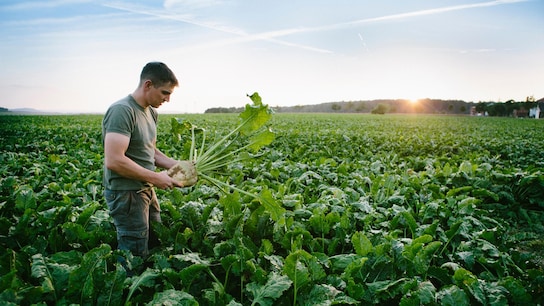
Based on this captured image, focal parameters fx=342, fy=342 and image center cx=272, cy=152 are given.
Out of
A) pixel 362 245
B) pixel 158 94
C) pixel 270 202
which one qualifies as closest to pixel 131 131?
pixel 158 94

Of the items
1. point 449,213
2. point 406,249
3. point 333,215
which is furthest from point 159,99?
point 449,213

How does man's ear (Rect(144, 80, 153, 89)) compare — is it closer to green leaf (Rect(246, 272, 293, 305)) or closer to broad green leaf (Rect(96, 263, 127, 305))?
broad green leaf (Rect(96, 263, 127, 305))

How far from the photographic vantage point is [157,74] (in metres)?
2.91

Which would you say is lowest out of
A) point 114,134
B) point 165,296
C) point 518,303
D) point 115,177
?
point 518,303

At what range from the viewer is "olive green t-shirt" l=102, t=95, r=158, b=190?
273 cm

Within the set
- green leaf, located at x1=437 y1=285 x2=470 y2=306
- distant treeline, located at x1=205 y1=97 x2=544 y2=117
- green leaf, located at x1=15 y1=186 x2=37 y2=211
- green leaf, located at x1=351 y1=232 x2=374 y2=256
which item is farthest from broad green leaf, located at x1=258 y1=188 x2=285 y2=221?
distant treeline, located at x1=205 y1=97 x2=544 y2=117

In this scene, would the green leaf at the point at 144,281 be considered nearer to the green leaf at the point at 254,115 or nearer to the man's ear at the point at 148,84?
the man's ear at the point at 148,84

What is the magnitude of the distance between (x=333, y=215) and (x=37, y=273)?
2661 millimetres

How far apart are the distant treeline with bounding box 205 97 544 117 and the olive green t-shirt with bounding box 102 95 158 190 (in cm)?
8025

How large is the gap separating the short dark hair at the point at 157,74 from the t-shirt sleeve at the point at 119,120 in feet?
1.10

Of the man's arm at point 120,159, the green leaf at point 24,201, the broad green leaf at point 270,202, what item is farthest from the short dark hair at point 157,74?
the green leaf at point 24,201

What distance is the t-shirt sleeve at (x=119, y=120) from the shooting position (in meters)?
2.71

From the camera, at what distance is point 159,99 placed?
3.01 meters

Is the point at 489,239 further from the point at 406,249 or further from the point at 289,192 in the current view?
the point at 289,192
